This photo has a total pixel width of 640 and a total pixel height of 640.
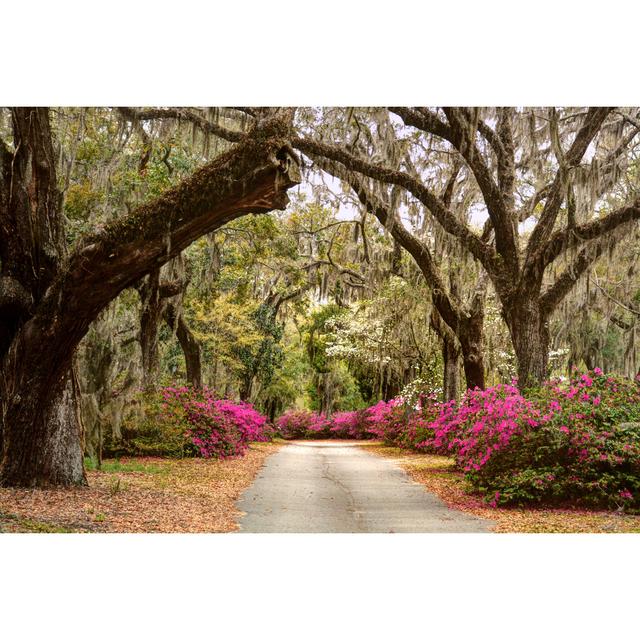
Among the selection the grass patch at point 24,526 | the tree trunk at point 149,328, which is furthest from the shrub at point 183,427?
the grass patch at point 24,526

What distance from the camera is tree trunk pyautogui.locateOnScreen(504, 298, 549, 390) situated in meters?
7.37

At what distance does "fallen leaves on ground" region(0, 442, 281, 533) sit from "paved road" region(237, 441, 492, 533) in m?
0.29

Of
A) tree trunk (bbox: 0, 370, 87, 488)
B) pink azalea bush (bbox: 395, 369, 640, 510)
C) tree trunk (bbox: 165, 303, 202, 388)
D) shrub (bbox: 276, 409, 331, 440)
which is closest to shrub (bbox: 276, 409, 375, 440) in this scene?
shrub (bbox: 276, 409, 331, 440)

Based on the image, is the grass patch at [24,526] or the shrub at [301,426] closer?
the grass patch at [24,526]

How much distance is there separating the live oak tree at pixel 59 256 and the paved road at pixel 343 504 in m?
1.84

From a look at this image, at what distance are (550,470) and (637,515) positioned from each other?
775 millimetres

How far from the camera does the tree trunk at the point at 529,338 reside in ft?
24.2

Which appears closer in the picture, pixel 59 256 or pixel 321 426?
pixel 59 256

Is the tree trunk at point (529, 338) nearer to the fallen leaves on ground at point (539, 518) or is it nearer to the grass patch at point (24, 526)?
the fallen leaves on ground at point (539, 518)

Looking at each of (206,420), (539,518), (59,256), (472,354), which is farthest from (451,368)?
(59,256)

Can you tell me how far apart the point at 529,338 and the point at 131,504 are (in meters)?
4.53

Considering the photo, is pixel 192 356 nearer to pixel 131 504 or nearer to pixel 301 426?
pixel 301 426

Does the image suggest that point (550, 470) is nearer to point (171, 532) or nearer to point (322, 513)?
point (322, 513)

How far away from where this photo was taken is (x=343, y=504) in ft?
22.0
